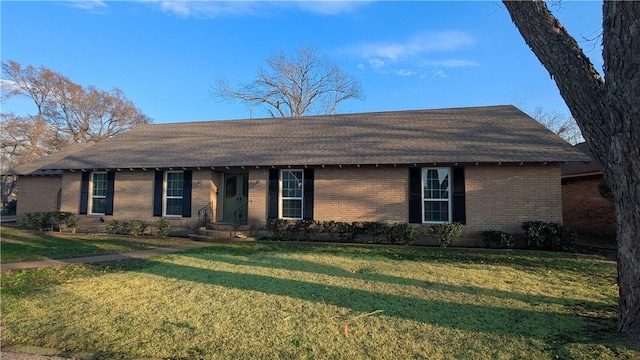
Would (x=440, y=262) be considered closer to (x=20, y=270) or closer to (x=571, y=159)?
(x=571, y=159)

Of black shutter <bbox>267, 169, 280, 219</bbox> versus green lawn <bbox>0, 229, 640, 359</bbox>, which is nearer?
green lawn <bbox>0, 229, 640, 359</bbox>

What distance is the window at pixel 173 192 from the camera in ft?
52.7

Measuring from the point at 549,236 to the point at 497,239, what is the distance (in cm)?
149

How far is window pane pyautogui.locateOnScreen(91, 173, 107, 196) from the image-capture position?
17.1 meters

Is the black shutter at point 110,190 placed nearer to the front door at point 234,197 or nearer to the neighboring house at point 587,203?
the front door at point 234,197

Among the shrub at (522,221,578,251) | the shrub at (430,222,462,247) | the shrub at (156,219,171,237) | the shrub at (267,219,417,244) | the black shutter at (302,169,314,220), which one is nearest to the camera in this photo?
the shrub at (522,221,578,251)

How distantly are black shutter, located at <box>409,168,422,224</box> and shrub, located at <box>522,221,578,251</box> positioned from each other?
348cm

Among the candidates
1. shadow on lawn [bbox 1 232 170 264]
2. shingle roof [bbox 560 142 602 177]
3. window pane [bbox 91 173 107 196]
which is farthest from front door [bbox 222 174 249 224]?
shingle roof [bbox 560 142 602 177]

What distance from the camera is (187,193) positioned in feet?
51.8

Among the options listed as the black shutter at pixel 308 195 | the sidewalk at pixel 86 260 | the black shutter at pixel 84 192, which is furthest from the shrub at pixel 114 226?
the black shutter at pixel 308 195

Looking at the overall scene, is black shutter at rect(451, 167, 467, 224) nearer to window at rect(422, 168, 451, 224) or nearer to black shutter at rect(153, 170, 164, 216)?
window at rect(422, 168, 451, 224)

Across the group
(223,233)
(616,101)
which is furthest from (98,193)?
(616,101)

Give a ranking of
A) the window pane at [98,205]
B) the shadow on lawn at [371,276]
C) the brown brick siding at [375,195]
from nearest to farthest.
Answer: the shadow on lawn at [371,276] → the brown brick siding at [375,195] → the window pane at [98,205]

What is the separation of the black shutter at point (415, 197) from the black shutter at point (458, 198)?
1164 mm
